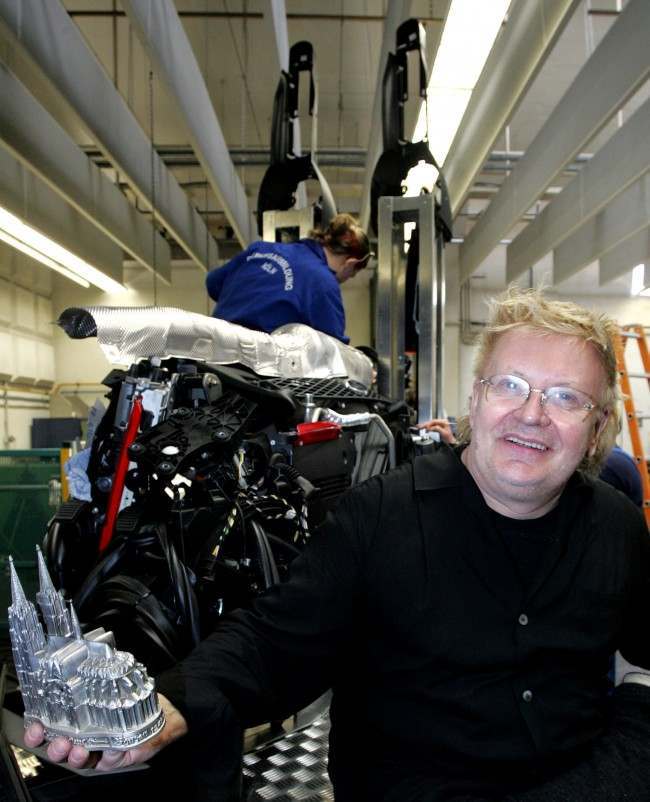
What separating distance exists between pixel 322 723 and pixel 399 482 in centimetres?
123

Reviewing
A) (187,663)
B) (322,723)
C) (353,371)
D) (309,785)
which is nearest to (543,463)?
(187,663)

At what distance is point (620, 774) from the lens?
1.15 metres

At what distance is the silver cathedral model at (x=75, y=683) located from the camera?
2.79 ft

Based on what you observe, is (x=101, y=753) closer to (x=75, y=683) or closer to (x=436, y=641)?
(x=75, y=683)

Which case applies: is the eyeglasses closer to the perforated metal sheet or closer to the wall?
the perforated metal sheet

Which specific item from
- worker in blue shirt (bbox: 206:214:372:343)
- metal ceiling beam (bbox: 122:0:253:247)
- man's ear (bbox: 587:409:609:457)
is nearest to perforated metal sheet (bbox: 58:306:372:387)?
worker in blue shirt (bbox: 206:214:372:343)

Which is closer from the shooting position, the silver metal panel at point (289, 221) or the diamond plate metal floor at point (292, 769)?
the diamond plate metal floor at point (292, 769)

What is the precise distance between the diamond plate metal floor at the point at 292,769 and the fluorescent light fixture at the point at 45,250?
18.2 ft

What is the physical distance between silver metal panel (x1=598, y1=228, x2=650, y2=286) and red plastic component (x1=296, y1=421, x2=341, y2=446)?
623 cm

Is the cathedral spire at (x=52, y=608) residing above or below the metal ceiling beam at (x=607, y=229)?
below

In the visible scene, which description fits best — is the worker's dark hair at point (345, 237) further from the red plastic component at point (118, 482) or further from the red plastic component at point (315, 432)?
the red plastic component at point (118, 482)

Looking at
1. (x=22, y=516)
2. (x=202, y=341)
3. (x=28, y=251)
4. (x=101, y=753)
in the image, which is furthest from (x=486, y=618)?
(x=28, y=251)

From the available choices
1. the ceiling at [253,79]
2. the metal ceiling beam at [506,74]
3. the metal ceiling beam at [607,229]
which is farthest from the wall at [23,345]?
the metal ceiling beam at [607,229]

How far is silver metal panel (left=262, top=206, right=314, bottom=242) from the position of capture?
14.5ft
